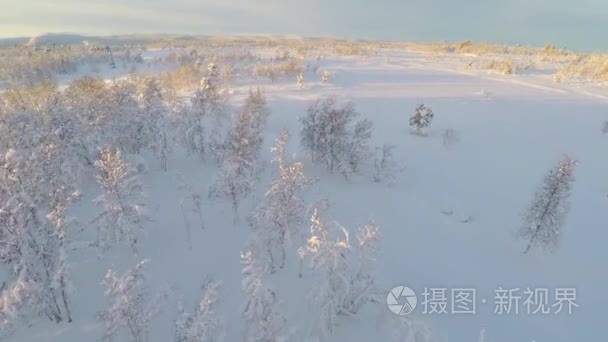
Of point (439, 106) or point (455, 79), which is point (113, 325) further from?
point (455, 79)

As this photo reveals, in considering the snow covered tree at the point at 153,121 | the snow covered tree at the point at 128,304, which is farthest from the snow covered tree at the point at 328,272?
the snow covered tree at the point at 153,121

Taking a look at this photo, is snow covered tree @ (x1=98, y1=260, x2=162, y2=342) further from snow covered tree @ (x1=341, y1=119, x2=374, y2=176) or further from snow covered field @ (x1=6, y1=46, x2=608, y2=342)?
snow covered tree @ (x1=341, y1=119, x2=374, y2=176)

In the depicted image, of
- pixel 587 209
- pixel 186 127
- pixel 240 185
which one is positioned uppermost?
pixel 186 127

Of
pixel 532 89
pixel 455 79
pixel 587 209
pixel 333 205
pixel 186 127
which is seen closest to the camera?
pixel 333 205

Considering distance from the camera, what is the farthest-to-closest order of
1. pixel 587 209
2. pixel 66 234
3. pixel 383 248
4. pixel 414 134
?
pixel 414 134
pixel 587 209
pixel 383 248
pixel 66 234

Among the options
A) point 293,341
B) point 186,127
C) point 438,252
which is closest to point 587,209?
point 438,252

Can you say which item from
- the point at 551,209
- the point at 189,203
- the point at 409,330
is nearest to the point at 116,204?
the point at 189,203
